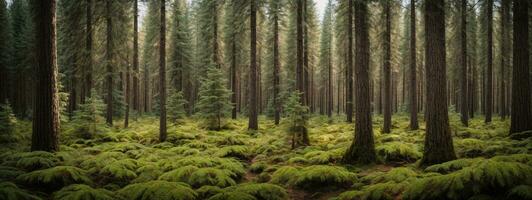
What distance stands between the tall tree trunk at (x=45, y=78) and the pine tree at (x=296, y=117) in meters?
7.36

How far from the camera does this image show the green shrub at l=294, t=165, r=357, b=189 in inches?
302

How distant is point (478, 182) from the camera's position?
17.1ft

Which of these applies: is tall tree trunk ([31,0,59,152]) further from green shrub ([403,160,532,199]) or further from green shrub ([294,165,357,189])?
green shrub ([403,160,532,199])

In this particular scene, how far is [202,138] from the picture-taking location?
1554 centimetres

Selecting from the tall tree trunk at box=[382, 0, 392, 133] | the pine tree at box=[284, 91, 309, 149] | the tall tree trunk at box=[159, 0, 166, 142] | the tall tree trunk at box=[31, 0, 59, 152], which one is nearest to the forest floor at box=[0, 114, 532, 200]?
the pine tree at box=[284, 91, 309, 149]

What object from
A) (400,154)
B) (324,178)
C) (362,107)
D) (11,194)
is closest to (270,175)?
(324,178)

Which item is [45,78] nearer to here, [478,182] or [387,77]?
[478,182]

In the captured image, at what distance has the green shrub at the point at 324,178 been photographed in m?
7.67

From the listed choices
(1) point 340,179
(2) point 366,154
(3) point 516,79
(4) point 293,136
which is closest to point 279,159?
(4) point 293,136

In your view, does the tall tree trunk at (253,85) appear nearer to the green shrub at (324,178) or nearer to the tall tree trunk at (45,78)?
the tall tree trunk at (45,78)

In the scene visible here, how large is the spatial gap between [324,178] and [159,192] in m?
3.71

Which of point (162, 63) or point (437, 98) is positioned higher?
point (162, 63)

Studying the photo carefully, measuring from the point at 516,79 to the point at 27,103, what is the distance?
57314 mm

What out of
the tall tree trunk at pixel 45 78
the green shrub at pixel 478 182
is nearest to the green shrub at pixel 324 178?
the green shrub at pixel 478 182
